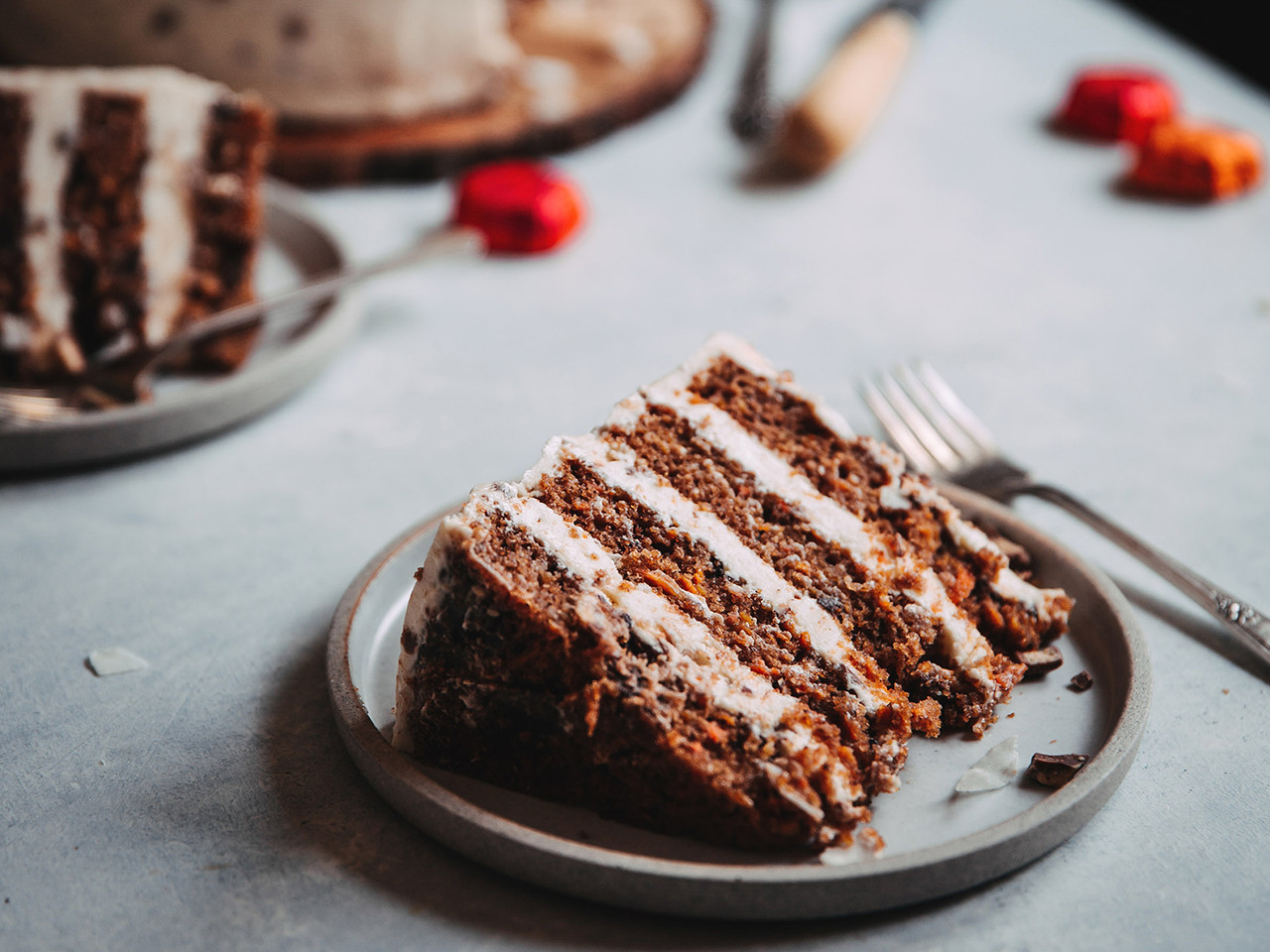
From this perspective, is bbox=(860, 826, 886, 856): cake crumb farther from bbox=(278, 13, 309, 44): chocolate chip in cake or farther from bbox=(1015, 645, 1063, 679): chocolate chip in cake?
bbox=(278, 13, 309, 44): chocolate chip in cake

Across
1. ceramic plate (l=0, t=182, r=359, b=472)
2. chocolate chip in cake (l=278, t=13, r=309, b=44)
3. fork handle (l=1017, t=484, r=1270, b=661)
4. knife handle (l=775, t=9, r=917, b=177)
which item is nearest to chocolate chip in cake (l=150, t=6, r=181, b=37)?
chocolate chip in cake (l=278, t=13, r=309, b=44)

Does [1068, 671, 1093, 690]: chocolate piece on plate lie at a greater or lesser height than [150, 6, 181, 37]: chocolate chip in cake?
lesser

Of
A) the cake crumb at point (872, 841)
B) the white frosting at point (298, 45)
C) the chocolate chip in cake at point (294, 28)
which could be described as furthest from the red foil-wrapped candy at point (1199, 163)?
the cake crumb at point (872, 841)

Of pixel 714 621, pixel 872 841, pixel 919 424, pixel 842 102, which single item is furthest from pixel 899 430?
pixel 842 102

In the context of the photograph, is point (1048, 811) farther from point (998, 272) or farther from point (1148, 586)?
point (998, 272)

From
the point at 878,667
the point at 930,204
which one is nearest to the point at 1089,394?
the point at 930,204
